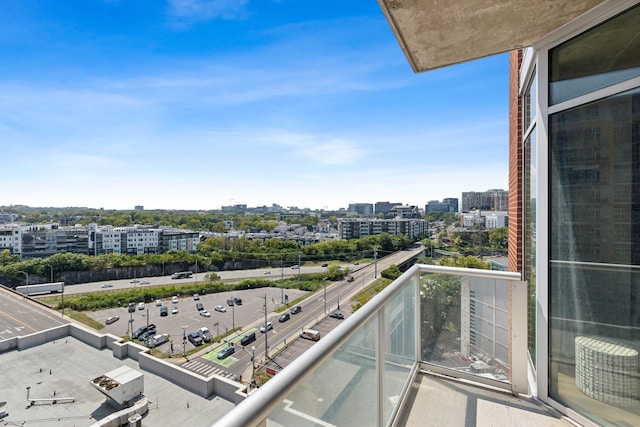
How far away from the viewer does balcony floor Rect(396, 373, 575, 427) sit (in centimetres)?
196

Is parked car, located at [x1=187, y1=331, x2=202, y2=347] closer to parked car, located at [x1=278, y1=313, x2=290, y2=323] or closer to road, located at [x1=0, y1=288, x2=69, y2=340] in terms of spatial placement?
parked car, located at [x1=278, y1=313, x2=290, y2=323]

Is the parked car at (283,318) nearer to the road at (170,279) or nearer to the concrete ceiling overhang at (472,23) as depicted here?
the road at (170,279)

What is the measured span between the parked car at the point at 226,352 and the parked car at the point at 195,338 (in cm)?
247

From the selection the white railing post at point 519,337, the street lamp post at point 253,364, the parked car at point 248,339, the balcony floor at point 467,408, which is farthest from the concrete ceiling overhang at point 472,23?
the parked car at point 248,339

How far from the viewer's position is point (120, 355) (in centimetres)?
1758

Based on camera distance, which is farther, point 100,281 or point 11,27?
point 100,281

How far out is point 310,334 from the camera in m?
19.2

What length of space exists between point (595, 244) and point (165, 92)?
1378 inches

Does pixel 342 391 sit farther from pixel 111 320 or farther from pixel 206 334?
pixel 111 320

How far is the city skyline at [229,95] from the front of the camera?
12.1m

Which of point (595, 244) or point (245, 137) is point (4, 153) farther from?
point (595, 244)

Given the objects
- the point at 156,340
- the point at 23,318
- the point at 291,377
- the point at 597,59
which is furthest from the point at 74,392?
the point at 597,59

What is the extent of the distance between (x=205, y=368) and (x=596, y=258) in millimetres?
19054

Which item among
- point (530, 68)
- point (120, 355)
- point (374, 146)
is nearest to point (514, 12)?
point (530, 68)
